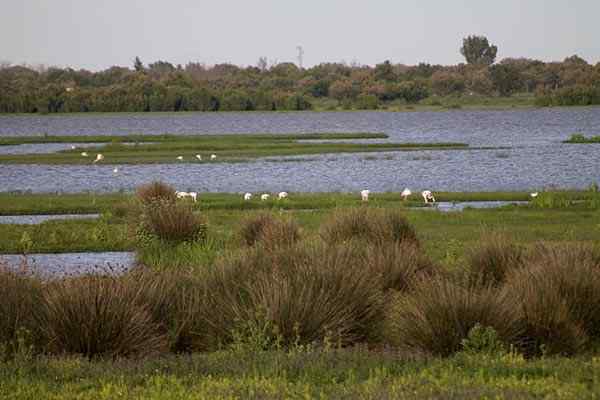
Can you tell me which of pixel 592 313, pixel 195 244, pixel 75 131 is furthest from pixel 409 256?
pixel 75 131

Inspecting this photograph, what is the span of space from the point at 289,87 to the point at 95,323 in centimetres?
15281

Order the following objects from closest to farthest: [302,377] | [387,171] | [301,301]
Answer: [302,377] < [301,301] < [387,171]

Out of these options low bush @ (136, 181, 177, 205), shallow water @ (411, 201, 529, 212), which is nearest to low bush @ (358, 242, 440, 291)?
low bush @ (136, 181, 177, 205)

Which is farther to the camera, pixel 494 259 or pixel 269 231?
pixel 269 231

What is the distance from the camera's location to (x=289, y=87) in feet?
536

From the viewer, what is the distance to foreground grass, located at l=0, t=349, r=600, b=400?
9.18m

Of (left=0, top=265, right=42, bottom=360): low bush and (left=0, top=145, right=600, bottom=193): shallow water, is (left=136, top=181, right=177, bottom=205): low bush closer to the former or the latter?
(left=0, top=265, right=42, bottom=360): low bush

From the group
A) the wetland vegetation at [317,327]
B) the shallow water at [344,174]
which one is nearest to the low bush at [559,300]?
the wetland vegetation at [317,327]

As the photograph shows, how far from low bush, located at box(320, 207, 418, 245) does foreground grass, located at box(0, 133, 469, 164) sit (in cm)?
3437

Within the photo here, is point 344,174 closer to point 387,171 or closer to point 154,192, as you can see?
point 387,171

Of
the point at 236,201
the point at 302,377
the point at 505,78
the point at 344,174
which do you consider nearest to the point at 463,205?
the point at 236,201

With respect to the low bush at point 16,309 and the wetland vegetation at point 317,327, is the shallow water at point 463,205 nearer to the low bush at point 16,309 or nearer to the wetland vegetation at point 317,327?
the wetland vegetation at point 317,327

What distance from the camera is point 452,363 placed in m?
10.2

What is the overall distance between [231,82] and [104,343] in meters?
156
